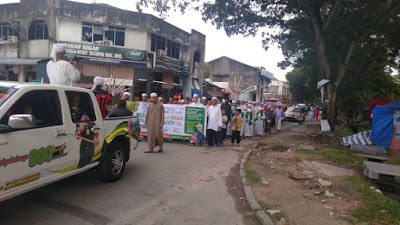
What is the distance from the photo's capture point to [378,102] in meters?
16.0

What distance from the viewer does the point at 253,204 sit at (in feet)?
15.0

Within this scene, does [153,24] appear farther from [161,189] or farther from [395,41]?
[161,189]

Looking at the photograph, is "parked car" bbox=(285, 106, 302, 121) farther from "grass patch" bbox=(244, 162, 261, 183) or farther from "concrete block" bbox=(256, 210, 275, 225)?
"concrete block" bbox=(256, 210, 275, 225)

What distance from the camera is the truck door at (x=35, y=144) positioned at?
306 centimetres

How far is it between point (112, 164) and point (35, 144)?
2071 mm

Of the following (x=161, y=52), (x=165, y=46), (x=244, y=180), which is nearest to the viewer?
(x=244, y=180)

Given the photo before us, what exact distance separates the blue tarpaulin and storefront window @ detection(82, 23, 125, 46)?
57.2ft

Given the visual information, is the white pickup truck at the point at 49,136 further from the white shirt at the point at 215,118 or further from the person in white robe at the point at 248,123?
the person in white robe at the point at 248,123

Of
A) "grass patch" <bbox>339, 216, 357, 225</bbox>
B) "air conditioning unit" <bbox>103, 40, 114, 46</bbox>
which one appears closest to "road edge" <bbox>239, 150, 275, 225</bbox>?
"grass patch" <bbox>339, 216, 357, 225</bbox>

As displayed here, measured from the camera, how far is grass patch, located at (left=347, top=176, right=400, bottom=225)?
411 cm

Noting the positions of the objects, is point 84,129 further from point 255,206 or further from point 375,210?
point 375,210

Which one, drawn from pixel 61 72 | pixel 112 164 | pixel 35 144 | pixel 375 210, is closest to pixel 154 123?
pixel 112 164

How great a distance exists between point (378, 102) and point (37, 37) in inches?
923

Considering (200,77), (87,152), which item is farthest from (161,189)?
(200,77)
